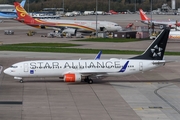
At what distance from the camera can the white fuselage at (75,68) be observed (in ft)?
184

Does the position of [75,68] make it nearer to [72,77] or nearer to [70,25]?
[72,77]

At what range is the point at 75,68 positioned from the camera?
56.4 metres

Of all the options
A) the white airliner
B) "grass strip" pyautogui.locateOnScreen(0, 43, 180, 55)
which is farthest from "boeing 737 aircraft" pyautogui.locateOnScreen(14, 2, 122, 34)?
the white airliner

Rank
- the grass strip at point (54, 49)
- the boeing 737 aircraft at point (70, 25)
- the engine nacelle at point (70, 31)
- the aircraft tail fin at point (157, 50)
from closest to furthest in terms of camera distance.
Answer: the aircraft tail fin at point (157, 50) < the grass strip at point (54, 49) < the engine nacelle at point (70, 31) < the boeing 737 aircraft at point (70, 25)

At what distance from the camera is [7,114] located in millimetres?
41844

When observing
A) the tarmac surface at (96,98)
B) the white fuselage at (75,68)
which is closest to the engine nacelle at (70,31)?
the tarmac surface at (96,98)

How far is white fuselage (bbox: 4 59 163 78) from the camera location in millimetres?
56000

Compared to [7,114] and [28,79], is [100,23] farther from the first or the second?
[7,114]

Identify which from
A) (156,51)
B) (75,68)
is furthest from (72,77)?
(156,51)

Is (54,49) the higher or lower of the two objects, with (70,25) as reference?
lower

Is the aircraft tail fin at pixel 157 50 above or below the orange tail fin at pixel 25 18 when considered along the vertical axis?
below

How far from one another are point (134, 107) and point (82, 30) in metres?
88.0

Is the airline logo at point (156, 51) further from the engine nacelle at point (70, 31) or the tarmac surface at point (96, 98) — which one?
the engine nacelle at point (70, 31)

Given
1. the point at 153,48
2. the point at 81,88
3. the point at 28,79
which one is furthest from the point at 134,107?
the point at 28,79
